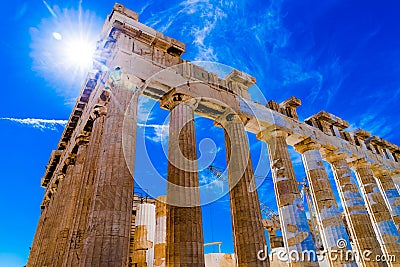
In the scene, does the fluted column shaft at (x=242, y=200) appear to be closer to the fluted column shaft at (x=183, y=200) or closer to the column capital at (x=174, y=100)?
the fluted column shaft at (x=183, y=200)

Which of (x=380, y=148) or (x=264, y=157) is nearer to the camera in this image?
(x=264, y=157)

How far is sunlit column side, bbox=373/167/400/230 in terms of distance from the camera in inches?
896

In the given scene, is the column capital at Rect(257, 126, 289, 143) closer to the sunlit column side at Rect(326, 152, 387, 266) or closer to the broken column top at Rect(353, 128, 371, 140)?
the sunlit column side at Rect(326, 152, 387, 266)

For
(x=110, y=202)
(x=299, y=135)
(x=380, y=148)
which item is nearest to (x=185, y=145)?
(x=110, y=202)

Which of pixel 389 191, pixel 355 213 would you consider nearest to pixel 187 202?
pixel 355 213

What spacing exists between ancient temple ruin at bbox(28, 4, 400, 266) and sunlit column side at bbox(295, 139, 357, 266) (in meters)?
0.06

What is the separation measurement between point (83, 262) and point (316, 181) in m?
15.0

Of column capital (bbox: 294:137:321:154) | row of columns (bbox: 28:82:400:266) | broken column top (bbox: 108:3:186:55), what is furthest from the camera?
column capital (bbox: 294:137:321:154)

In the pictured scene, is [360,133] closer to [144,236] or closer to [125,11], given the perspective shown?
[144,236]

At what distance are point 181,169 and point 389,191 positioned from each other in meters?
21.4

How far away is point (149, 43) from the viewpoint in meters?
14.4

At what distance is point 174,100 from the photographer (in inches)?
543

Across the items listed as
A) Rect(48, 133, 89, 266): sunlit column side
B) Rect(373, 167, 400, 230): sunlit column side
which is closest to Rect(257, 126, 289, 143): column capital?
Rect(48, 133, 89, 266): sunlit column side

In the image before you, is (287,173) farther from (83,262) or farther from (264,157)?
(83,262)
